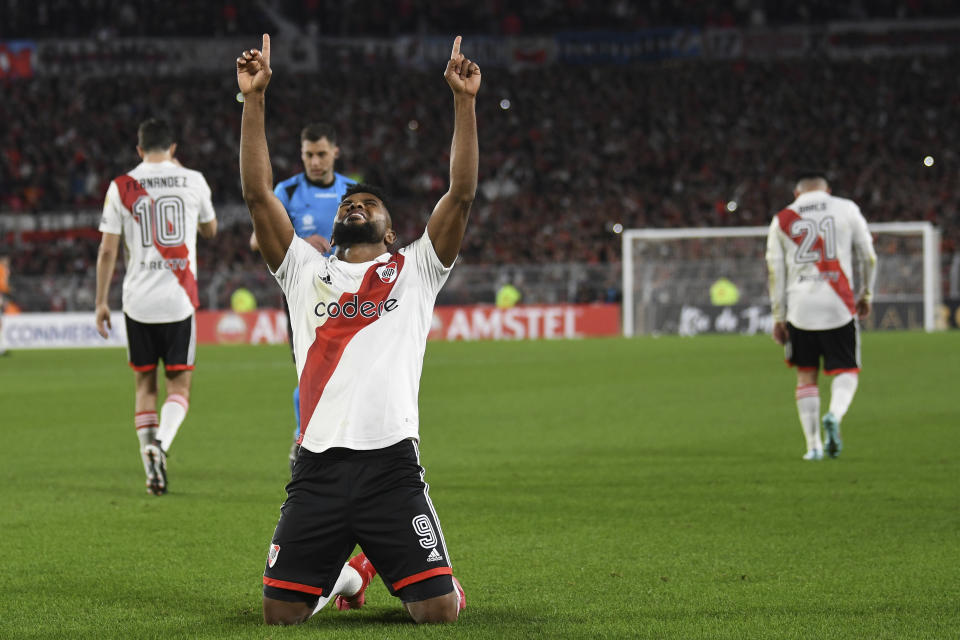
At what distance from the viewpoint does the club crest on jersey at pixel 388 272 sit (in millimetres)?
4492

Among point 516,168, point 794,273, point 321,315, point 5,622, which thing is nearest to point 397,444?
point 321,315

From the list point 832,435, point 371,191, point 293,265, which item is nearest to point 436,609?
point 293,265

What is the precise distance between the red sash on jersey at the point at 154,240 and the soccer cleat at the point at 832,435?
4.44m

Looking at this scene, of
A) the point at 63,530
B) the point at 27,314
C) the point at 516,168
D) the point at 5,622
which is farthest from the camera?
the point at 516,168

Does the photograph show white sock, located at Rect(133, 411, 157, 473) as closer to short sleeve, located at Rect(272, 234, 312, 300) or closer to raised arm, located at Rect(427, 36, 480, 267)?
short sleeve, located at Rect(272, 234, 312, 300)

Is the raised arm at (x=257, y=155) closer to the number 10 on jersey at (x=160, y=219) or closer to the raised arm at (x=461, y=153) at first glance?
the raised arm at (x=461, y=153)

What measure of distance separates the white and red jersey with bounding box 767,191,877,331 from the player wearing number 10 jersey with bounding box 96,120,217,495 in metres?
4.19

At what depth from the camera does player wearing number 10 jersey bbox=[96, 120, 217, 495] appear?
26.5 feet

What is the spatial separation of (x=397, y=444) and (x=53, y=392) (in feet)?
41.1

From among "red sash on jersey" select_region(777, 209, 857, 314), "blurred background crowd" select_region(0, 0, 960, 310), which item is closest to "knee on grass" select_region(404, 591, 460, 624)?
"red sash on jersey" select_region(777, 209, 857, 314)

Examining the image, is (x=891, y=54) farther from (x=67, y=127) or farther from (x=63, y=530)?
(x=63, y=530)

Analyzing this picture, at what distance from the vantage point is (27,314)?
30125mm

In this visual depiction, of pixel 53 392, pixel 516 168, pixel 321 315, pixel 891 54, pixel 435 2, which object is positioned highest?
pixel 435 2

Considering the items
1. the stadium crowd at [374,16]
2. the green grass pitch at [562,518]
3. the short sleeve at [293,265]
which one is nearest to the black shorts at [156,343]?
the green grass pitch at [562,518]
